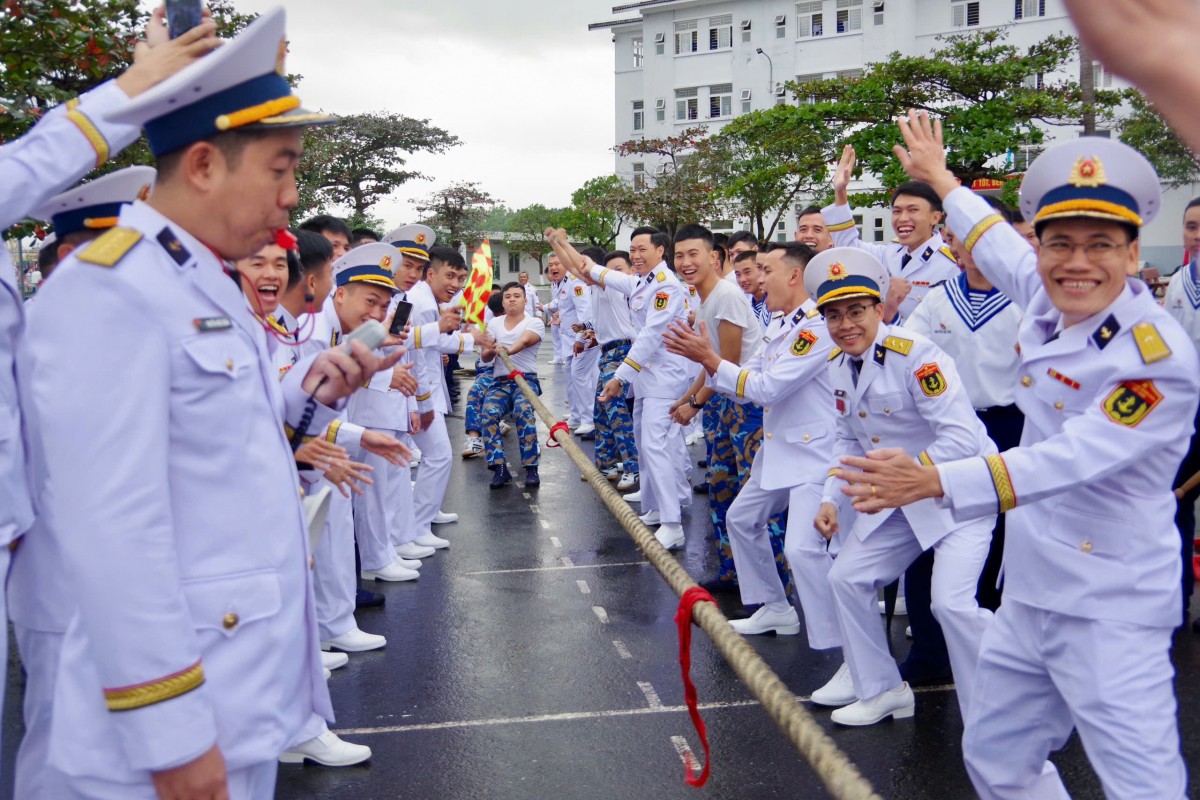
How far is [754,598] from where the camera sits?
600 cm

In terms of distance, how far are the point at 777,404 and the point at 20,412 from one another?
12.2 ft

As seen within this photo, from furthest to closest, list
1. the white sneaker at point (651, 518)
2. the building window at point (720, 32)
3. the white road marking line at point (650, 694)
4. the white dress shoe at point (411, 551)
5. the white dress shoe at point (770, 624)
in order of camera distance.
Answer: the building window at point (720, 32) < the white sneaker at point (651, 518) < the white dress shoe at point (411, 551) < the white dress shoe at point (770, 624) < the white road marking line at point (650, 694)

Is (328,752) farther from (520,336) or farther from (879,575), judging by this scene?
(520,336)

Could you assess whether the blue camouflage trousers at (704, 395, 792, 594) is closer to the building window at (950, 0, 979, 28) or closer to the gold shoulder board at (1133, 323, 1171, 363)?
the gold shoulder board at (1133, 323, 1171, 363)

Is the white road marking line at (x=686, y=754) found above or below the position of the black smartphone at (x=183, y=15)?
below

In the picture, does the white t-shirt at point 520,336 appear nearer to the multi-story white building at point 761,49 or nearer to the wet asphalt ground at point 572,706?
the wet asphalt ground at point 572,706

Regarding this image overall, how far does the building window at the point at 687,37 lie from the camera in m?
53.1

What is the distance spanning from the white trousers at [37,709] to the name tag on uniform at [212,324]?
38.2 inches

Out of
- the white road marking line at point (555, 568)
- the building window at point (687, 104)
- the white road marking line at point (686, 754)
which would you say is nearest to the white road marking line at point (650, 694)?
the white road marking line at point (686, 754)

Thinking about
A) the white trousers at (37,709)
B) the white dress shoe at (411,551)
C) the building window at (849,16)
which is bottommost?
the white dress shoe at (411,551)

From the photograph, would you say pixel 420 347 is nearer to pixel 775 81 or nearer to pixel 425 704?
pixel 425 704

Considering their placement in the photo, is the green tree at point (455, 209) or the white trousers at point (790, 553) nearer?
the white trousers at point (790, 553)

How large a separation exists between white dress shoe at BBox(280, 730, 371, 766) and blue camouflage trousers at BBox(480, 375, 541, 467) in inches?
239

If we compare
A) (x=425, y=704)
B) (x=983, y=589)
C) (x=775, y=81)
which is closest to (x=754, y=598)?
(x=983, y=589)
